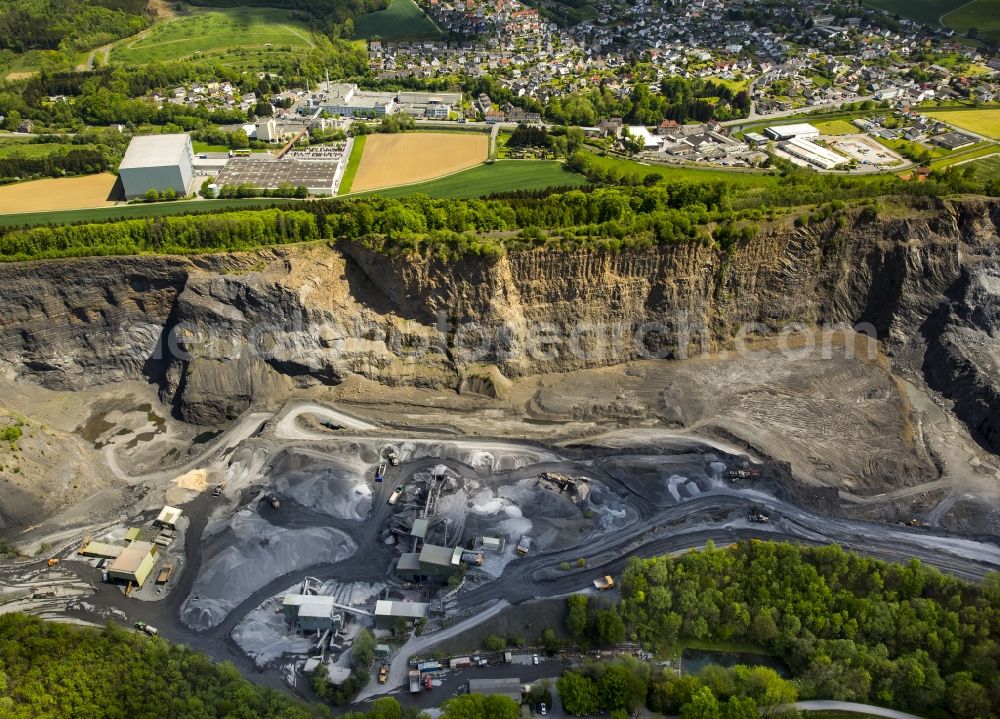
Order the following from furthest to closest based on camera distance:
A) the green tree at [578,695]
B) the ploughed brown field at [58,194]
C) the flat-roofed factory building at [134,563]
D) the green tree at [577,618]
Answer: the ploughed brown field at [58,194] → the flat-roofed factory building at [134,563] → the green tree at [577,618] → the green tree at [578,695]

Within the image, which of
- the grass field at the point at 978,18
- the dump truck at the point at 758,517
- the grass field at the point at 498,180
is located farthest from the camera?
the grass field at the point at 978,18

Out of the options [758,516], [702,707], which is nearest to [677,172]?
[758,516]

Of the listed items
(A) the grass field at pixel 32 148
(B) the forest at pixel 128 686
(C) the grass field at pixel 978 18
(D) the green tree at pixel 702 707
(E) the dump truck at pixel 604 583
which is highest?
(C) the grass field at pixel 978 18

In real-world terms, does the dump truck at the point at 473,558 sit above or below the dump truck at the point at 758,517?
below

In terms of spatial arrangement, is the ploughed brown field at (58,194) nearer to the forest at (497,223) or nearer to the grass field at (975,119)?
the forest at (497,223)

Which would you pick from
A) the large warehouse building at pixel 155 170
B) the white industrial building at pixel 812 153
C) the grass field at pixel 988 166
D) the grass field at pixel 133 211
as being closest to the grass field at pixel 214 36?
the large warehouse building at pixel 155 170

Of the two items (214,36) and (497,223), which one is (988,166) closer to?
(497,223)

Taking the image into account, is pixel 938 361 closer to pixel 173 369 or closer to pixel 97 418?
pixel 173 369
